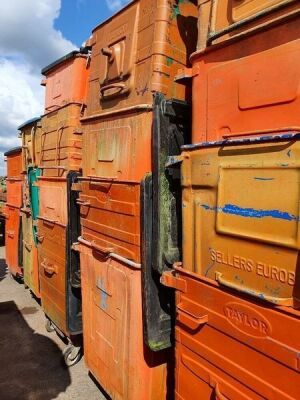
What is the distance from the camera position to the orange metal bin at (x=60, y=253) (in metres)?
3.47

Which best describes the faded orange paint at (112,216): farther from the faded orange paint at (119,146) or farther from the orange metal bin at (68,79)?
the orange metal bin at (68,79)

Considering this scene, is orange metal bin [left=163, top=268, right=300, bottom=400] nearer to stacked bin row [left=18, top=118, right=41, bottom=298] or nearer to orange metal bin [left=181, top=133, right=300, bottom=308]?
orange metal bin [left=181, top=133, right=300, bottom=308]

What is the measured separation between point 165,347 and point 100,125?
164 centimetres

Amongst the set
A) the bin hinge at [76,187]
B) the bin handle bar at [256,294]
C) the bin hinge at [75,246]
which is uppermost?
the bin hinge at [76,187]

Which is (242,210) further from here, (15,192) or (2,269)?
(2,269)

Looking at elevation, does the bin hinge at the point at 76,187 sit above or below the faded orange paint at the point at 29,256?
above

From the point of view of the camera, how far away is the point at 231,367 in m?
1.71

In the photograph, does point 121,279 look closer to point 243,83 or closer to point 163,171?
point 163,171

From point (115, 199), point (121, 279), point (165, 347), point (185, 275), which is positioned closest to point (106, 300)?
point (121, 279)

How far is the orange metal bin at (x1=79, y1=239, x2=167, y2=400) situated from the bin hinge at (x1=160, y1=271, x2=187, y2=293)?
26cm

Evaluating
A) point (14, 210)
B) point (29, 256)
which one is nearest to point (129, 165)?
point (29, 256)

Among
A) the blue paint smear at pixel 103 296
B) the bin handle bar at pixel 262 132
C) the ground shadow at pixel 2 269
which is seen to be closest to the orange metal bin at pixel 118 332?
the blue paint smear at pixel 103 296

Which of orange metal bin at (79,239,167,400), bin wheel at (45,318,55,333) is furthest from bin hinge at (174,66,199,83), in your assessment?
bin wheel at (45,318,55,333)

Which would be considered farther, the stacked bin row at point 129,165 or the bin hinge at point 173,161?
the stacked bin row at point 129,165
